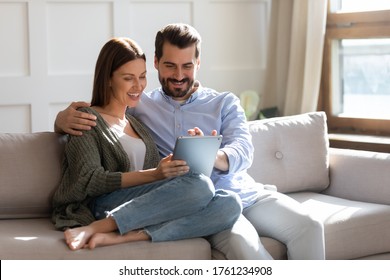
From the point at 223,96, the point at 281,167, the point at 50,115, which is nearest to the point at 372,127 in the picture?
the point at 281,167

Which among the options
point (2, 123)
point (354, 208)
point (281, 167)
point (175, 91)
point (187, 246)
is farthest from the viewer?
point (2, 123)

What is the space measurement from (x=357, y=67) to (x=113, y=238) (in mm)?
2251

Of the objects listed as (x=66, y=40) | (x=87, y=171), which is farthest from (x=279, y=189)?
(x=66, y=40)

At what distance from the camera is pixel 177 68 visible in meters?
2.78

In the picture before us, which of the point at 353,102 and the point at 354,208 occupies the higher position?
the point at 353,102

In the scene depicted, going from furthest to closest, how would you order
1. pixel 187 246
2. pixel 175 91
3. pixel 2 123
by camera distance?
pixel 2 123, pixel 175 91, pixel 187 246

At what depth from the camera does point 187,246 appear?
98.3 inches

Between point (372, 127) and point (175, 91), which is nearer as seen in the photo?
point (175, 91)

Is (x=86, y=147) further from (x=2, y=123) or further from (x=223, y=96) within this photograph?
(x=2, y=123)

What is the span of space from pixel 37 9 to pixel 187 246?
2052mm

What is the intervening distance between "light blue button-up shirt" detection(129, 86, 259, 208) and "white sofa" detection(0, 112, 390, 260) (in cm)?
26

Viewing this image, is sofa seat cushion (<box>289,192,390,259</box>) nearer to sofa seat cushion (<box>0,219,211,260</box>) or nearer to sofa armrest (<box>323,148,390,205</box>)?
sofa armrest (<box>323,148,390,205</box>)

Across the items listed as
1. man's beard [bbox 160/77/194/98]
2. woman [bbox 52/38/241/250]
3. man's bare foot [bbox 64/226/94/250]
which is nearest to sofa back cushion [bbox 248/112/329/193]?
man's beard [bbox 160/77/194/98]

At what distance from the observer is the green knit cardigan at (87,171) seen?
2568 mm
